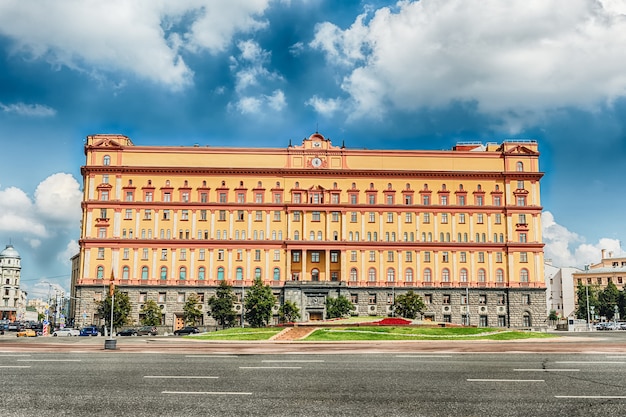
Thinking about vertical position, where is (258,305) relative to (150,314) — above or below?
above

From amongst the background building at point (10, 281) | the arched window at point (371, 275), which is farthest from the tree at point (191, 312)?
the background building at point (10, 281)

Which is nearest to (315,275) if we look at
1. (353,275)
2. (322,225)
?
(353,275)

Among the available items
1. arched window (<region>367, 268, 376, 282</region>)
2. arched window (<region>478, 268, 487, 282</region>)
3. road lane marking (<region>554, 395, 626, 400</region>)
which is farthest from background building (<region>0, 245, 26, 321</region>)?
road lane marking (<region>554, 395, 626, 400</region>)

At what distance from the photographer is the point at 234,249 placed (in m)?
99.4

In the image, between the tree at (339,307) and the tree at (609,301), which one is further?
the tree at (609,301)

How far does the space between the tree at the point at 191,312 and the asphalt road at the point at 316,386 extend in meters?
64.4

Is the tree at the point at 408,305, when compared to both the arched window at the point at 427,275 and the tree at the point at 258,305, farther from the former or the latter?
the tree at the point at 258,305

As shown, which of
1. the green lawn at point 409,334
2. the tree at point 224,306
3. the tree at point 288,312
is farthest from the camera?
the tree at point 288,312

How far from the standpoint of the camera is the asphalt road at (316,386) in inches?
640

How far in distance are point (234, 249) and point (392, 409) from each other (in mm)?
84472

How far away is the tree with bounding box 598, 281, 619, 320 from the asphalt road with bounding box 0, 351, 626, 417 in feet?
384

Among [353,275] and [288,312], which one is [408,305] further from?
[288,312]

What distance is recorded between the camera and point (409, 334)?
5084 cm

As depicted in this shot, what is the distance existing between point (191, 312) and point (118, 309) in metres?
10.4
